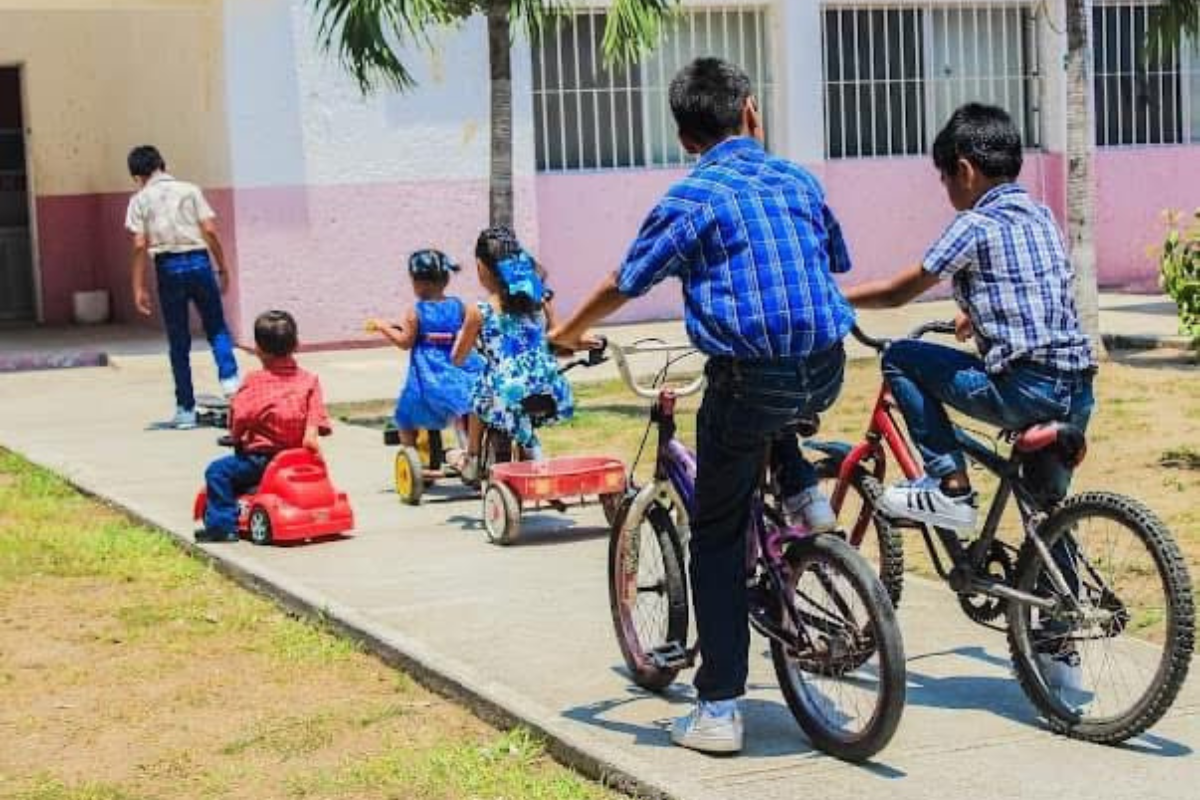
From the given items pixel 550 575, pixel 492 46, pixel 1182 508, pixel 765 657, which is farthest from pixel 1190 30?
pixel 765 657

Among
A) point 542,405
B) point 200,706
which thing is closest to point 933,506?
point 200,706

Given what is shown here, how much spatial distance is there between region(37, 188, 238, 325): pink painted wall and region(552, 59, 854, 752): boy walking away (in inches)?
Result: 571

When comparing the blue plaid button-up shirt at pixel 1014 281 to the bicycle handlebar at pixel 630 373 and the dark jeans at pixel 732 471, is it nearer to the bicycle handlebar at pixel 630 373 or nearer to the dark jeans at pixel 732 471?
the dark jeans at pixel 732 471

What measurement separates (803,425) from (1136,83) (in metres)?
16.3

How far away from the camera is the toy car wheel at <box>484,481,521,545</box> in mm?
8758

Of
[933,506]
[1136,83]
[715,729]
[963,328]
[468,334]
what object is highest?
[1136,83]

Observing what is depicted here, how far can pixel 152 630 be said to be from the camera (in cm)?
785

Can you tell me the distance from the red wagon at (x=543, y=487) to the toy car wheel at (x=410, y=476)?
1.05 m

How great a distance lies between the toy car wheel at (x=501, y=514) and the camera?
28.7ft

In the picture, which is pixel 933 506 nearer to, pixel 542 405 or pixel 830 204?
pixel 542 405

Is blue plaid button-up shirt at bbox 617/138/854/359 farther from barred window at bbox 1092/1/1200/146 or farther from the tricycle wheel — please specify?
barred window at bbox 1092/1/1200/146

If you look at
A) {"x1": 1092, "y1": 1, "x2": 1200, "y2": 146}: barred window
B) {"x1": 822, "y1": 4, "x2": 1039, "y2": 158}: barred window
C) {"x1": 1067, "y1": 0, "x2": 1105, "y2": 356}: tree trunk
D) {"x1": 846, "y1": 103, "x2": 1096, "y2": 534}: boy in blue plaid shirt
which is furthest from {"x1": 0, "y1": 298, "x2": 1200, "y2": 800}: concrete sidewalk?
{"x1": 1092, "y1": 1, "x2": 1200, "y2": 146}: barred window

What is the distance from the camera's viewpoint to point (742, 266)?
5512 mm

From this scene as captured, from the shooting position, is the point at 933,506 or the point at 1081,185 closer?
the point at 933,506
